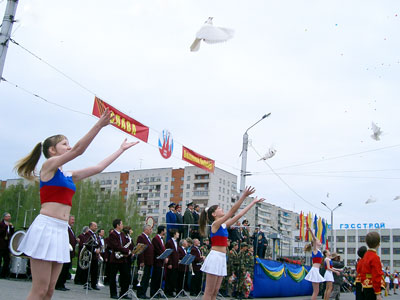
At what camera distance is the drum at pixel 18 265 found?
→ 42.9ft

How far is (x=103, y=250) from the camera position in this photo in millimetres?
Answer: 14047

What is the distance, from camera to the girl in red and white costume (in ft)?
11.6

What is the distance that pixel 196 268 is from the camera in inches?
542

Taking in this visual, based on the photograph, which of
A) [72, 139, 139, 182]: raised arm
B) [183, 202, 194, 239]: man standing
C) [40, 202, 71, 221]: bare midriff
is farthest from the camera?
[183, 202, 194, 239]: man standing

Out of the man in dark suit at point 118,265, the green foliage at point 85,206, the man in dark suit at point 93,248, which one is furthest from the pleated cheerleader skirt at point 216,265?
the green foliage at point 85,206

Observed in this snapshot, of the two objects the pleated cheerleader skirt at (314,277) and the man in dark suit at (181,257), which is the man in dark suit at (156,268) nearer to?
the man in dark suit at (181,257)

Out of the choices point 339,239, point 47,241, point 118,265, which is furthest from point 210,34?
point 339,239

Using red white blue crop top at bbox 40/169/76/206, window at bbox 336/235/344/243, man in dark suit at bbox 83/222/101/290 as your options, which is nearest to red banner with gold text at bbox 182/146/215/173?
man in dark suit at bbox 83/222/101/290

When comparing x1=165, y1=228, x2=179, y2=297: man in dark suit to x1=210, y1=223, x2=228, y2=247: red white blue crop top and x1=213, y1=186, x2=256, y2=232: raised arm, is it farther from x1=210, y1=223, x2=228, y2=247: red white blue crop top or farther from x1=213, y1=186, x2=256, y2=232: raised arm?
x1=213, y1=186, x2=256, y2=232: raised arm

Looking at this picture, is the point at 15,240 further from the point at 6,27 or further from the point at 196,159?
the point at 196,159

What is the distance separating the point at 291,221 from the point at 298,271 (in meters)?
139

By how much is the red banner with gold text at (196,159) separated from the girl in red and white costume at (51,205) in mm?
15099

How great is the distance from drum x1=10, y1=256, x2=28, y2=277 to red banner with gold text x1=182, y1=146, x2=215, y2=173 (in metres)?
8.41

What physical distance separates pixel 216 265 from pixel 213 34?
4.15m
